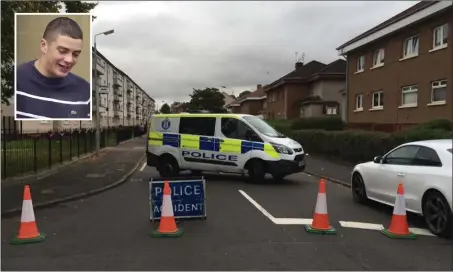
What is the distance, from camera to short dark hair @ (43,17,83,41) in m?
11.2

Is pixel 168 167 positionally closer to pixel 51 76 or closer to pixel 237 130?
pixel 237 130

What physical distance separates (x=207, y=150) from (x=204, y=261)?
810cm

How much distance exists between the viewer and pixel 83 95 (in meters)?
11.9

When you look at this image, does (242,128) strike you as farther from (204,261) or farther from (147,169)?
(204,261)

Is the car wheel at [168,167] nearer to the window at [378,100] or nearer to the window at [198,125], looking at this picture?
the window at [198,125]

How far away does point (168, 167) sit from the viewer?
45.4ft

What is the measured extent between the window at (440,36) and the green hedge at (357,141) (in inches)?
245

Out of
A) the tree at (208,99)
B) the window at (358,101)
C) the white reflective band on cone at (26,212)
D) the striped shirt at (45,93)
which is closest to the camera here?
the white reflective band on cone at (26,212)

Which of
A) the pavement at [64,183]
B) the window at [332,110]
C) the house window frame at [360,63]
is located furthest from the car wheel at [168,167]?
the window at [332,110]

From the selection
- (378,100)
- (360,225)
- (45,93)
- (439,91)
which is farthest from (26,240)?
(378,100)

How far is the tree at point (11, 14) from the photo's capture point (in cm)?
1145

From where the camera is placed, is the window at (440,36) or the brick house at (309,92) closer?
the window at (440,36)

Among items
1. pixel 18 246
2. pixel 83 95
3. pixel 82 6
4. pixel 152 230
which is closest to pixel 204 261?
pixel 152 230

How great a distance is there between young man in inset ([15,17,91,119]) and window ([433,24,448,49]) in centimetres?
1576
